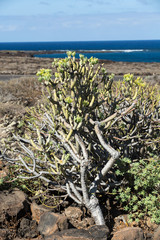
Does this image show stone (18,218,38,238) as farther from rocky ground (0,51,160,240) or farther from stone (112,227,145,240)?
stone (112,227,145,240)

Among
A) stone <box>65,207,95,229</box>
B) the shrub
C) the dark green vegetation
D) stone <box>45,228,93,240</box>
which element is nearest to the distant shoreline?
the dark green vegetation

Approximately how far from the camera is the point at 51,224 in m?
3.60

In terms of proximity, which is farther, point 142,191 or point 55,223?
point 142,191

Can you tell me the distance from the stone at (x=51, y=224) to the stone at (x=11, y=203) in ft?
1.38

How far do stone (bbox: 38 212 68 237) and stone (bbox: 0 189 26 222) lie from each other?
421 millimetres

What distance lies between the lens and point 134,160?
182 inches

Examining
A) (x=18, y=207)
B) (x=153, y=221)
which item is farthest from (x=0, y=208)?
(x=153, y=221)

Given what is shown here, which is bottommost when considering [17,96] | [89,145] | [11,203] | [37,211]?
[37,211]

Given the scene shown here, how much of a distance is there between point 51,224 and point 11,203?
71cm

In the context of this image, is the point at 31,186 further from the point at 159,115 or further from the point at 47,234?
the point at 159,115

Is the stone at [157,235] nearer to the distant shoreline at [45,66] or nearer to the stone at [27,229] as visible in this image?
the stone at [27,229]

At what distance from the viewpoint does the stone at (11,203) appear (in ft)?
12.5

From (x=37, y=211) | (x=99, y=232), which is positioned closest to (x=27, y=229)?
(x=37, y=211)

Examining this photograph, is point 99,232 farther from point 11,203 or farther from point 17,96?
point 17,96
